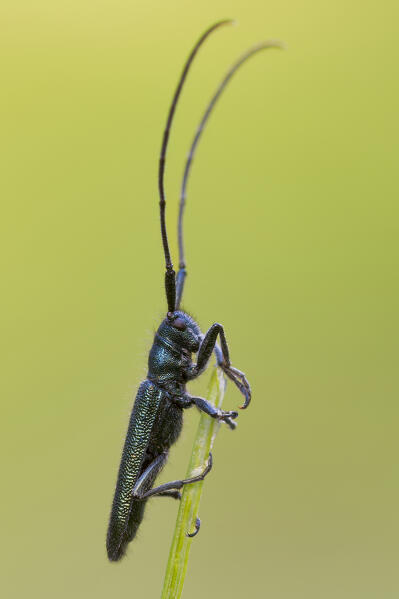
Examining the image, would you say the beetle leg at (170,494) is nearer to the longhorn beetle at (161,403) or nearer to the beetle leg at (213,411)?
the longhorn beetle at (161,403)

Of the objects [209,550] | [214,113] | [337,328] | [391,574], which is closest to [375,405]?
[337,328]

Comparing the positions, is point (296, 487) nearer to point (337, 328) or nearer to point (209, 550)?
point (209, 550)

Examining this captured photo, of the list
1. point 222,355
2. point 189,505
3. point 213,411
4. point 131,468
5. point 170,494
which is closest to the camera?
point 189,505

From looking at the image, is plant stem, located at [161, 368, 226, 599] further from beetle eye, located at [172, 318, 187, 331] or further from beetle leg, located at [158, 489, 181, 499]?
beetle leg, located at [158, 489, 181, 499]

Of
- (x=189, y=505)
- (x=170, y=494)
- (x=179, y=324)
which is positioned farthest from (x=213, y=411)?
(x=170, y=494)

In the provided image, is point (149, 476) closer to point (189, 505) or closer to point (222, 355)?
point (222, 355)

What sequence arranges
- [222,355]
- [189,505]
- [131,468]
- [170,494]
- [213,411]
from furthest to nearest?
[170,494], [131,468], [222,355], [213,411], [189,505]

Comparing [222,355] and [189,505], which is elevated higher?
[222,355]
